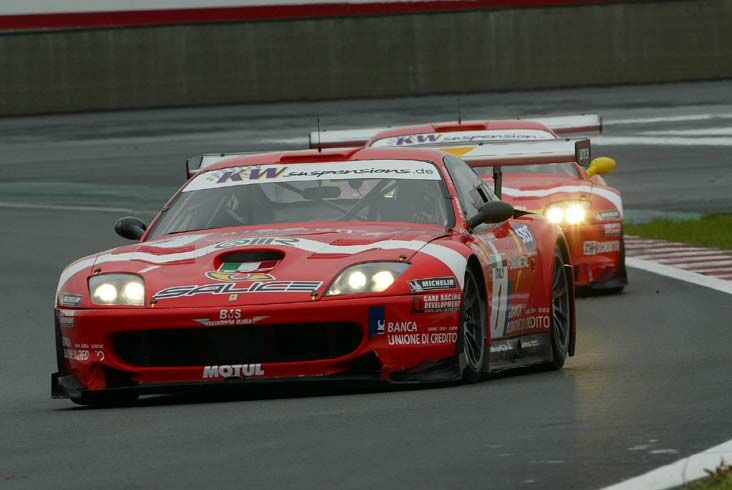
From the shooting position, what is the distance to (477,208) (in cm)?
1005

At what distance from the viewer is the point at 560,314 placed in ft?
34.3

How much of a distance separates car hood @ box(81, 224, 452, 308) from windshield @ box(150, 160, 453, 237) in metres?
0.37

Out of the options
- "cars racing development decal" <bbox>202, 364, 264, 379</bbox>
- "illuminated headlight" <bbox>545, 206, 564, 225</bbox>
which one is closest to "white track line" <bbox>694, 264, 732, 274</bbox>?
"illuminated headlight" <bbox>545, 206, 564, 225</bbox>

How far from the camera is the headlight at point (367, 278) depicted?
8375 mm

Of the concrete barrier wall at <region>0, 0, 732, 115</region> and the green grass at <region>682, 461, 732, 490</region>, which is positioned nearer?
the green grass at <region>682, 461, 732, 490</region>

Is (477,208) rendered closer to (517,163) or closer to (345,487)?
(517,163)

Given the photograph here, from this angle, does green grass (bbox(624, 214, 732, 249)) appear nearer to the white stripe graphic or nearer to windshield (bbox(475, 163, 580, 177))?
windshield (bbox(475, 163, 580, 177))

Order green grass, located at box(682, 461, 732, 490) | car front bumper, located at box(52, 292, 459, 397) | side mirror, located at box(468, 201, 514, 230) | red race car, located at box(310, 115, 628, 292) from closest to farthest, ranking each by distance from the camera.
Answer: green grass, located at box(682, 461, 732, 490)
car front bumper, located at box(52, 292, 459, 397)
side mirror, located at box(468, 201, 514, 230)
red race car, located at box(310, 115, 628, 292)

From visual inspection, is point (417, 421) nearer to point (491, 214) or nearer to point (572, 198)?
point (491, 214)

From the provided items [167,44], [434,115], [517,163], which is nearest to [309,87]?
[167,44]

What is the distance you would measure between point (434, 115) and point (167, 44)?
13.8 m

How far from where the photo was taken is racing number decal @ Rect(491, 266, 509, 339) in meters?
9.29

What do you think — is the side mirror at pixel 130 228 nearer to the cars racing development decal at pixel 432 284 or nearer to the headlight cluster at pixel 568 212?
the cars racing development decal at pixel 432 284

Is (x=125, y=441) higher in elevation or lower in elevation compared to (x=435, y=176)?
lower
